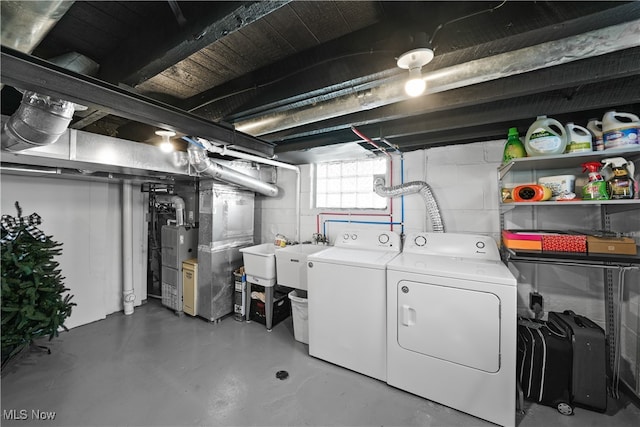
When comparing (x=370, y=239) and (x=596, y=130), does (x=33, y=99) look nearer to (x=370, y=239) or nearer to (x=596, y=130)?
(x=370, y=239)

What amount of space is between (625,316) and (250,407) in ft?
9.53

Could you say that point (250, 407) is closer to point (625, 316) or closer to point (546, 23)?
point (546, 23)

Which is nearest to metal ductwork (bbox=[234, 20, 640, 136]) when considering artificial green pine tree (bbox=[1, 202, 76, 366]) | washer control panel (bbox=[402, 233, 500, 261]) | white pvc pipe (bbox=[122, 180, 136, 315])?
washer control panel (bbox=[402, 233, 500, 261])

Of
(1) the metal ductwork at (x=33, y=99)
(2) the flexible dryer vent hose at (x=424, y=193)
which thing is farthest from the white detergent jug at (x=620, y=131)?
(1) the metal ductwork at (x=33, y=99)

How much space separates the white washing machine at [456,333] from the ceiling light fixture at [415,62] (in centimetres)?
131

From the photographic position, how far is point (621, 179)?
5.06ft

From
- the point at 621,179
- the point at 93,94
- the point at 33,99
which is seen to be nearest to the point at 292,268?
the point at 93,94

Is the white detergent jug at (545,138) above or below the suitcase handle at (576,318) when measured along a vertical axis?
above

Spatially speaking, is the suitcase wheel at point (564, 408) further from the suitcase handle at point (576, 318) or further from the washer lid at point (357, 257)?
the washer lid at point (357, 257)

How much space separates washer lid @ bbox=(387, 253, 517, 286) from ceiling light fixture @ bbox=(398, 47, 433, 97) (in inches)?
50.6

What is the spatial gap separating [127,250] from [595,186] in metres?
4.84

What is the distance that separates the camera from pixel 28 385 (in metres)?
2.00

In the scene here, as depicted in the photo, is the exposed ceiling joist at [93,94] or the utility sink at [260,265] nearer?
the exposed ceiling joist at [93,94]

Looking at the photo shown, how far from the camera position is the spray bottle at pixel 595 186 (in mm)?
1586
